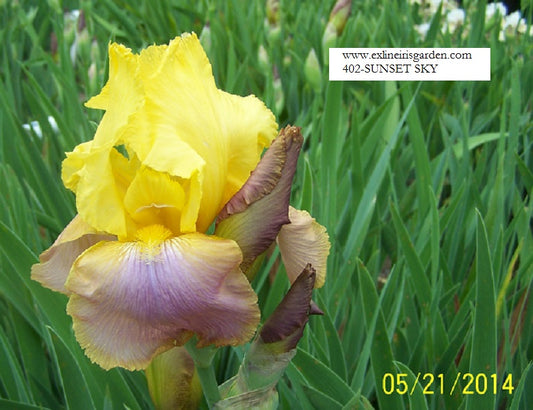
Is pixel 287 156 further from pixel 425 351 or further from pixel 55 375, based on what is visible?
pixel 55 375

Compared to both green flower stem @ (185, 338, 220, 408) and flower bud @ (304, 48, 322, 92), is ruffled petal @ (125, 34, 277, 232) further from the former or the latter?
flower bud @ (304, 48, 322, 92)

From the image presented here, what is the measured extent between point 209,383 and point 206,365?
0.02 m

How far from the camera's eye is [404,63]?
42.5 inches

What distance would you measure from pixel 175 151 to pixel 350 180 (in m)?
0.63

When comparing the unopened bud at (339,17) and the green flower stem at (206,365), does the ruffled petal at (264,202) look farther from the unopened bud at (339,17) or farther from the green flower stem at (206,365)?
the unopened bud at (339,17)

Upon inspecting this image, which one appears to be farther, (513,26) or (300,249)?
(513,26)

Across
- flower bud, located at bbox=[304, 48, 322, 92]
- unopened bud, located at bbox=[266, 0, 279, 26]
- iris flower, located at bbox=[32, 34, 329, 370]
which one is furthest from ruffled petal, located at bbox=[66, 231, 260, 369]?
unopened bud, located at bbox=[266, 0, 279, 26]

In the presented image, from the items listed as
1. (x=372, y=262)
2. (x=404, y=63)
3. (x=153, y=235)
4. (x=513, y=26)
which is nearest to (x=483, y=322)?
(x=153, y=235)

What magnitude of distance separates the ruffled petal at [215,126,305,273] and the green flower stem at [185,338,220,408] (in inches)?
3.0
